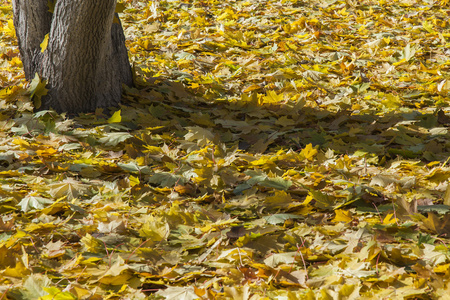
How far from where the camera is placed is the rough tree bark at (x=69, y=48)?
8.95 feet

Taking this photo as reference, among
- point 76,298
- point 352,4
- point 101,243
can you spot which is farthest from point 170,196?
point 352,4

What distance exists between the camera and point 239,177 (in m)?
2.28

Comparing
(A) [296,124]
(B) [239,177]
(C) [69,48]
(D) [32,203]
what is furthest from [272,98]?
(D) [32,203]

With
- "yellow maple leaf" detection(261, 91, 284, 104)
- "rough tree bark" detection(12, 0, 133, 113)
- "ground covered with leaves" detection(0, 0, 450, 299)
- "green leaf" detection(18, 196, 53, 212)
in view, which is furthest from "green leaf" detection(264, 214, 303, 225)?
"rough tree bark" detection(12, 0, 133, 113)

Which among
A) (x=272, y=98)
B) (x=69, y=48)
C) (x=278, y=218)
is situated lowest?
(x=278, y=218)

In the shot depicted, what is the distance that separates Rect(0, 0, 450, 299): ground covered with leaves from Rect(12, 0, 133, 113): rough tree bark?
14 centimetres

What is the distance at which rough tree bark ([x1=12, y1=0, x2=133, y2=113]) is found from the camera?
2729 millimetres

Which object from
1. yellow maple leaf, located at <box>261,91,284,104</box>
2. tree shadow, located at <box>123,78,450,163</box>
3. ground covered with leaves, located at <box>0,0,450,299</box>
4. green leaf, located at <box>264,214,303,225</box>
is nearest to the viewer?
ground covered with leaves, located at <box>0,0,450,299</box>

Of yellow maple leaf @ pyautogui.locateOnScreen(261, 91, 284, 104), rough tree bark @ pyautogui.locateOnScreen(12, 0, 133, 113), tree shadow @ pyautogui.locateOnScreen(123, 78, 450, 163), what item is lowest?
tree shadow @ pyautogui.locateOnScreen(123, 78, 450, 163)

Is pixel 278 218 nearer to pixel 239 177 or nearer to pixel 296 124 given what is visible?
pixel 239 177

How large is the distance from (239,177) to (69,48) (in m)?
1.43

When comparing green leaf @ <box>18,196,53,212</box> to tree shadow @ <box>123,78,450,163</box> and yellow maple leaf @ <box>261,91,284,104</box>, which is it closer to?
A: tree shadow @ <box>123,78,450,163</box>

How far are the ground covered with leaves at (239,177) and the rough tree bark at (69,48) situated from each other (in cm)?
14

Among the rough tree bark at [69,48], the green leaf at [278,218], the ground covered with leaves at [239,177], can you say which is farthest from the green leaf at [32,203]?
the rough tree bark at [69,48]
